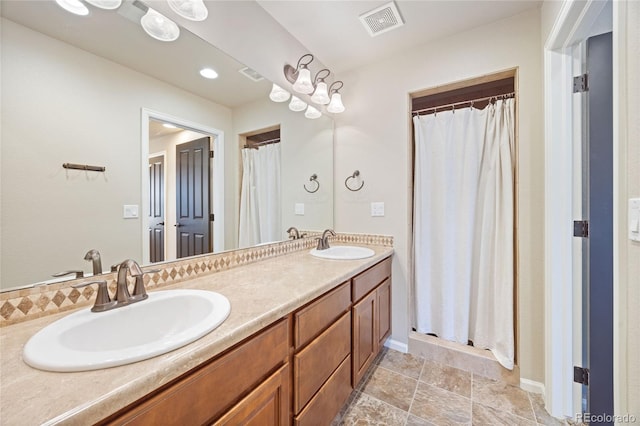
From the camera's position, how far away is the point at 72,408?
0.42m

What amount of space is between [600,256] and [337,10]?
81.4 inches

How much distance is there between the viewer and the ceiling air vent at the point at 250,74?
151 centimetres

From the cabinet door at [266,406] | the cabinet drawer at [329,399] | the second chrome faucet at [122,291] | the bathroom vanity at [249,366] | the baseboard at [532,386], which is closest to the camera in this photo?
the bathroom vanity at [249,366]

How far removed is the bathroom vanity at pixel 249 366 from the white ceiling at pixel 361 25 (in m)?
1.65

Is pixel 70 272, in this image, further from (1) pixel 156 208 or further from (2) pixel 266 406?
(2) pixel 266 406

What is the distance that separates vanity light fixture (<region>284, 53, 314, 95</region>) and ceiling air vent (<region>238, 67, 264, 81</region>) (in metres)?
0.27

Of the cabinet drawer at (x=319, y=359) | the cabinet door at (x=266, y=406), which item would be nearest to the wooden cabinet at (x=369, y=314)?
the cabinet drawer at (x=319, y=359)

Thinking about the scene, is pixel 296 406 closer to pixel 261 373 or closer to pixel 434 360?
pixel 261 373

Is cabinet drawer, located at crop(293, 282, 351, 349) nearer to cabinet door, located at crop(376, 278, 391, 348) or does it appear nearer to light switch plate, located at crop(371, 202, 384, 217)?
cabinet door, located at crop(376, 278, 391, 348)

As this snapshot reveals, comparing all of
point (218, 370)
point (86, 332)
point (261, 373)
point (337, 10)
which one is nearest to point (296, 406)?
point (261, 373)

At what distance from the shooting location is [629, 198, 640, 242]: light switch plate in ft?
2.16

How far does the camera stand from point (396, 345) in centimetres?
204

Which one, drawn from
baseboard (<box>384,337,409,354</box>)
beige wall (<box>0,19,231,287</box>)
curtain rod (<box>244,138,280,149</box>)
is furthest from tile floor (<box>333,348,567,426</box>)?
curtain rod (<box>244,138,280,149</box>)

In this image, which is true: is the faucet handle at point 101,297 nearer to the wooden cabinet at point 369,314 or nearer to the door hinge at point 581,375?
the wooden cabinet at point 369,314
